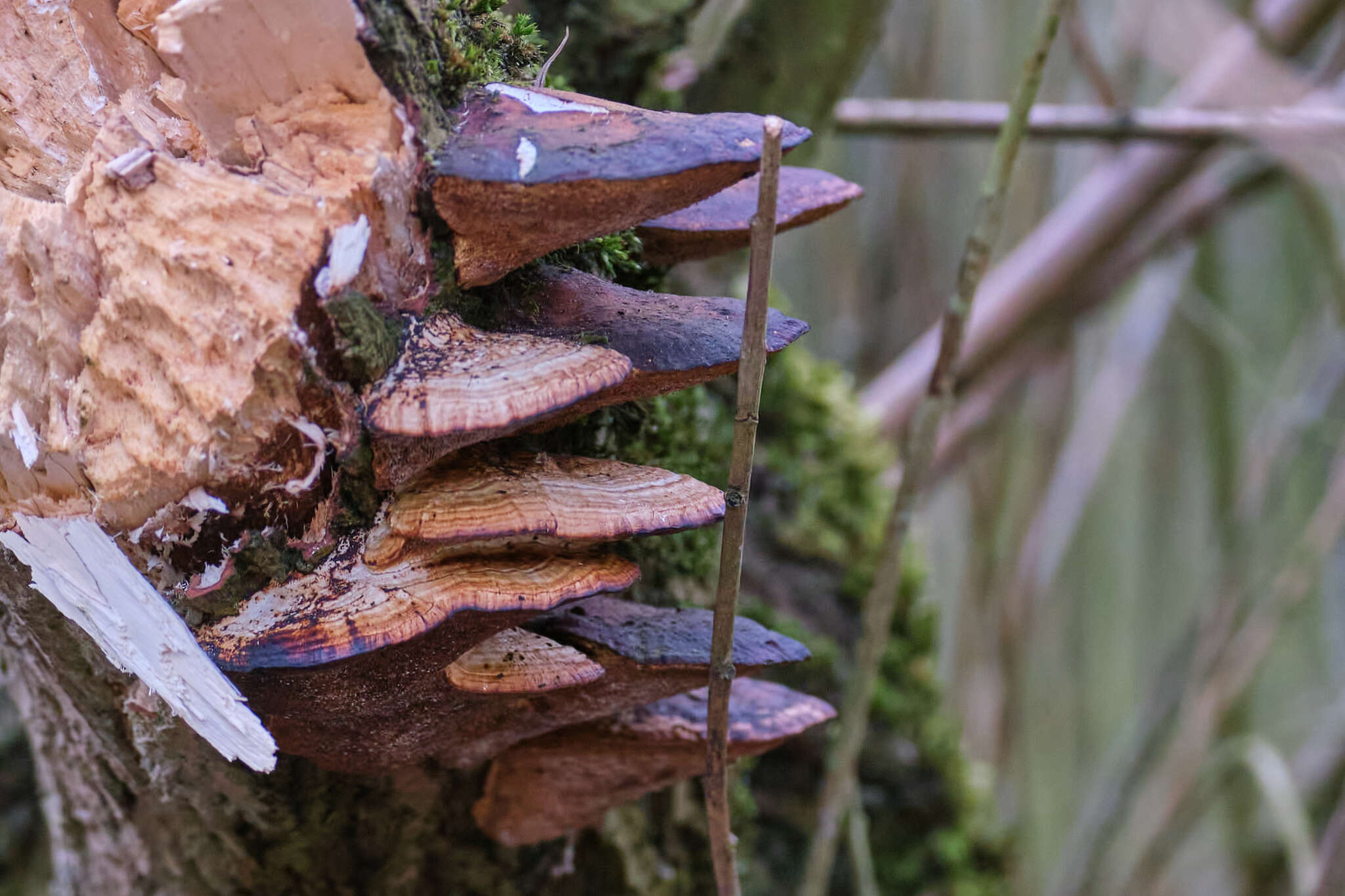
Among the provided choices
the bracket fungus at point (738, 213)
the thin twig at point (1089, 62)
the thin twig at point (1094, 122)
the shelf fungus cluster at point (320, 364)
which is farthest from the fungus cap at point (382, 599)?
the thin twig at point (1089, 62)

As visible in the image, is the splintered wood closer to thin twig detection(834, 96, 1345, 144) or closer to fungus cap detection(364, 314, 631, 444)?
fungus cap detection(364, 314, 631, 444)

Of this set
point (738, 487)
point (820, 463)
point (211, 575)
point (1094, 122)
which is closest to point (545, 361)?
point (738, 487)

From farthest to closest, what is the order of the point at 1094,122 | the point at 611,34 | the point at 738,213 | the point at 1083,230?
the point at 1083,230 < the point at 1094,122 < the point at 611,34 < the point at 738,213

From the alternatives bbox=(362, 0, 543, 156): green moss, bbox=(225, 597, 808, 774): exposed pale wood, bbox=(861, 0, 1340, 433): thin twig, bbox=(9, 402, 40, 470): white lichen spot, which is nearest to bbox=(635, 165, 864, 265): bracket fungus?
bbox=(362, 0, 543, 156): green moss

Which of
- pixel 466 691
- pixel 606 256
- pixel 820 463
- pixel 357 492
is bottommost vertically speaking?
pixel 820 463

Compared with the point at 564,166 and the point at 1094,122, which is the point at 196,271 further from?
the point at 1094,122

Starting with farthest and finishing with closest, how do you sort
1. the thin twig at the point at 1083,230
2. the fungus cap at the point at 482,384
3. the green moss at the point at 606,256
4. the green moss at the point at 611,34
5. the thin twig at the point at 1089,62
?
the thin twig at the point at 1083,230
the thin twig at the point at 1089,62
the green moss at the point at 611,34
the green moss at the point at 606,256
the fungus cap at the point at 482,384

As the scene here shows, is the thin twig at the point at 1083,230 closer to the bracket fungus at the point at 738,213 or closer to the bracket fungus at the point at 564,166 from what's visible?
the bracket fungus at the point at 738,213
